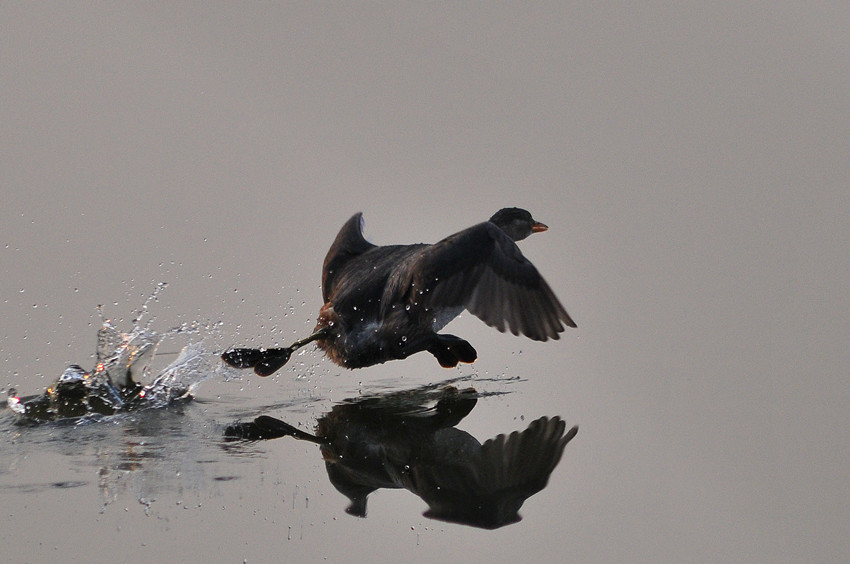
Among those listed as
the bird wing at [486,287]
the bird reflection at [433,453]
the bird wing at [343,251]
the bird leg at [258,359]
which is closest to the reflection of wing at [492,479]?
the bird reflection at [433,453]

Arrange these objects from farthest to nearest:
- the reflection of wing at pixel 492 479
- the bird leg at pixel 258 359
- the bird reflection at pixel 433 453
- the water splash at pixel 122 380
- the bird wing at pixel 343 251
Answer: the bird wing at pixel 343 251 → the bird leg at pixel 258 359 → the water splash at pixel 122 380 → the bird reflection at pixel 433 453 → the reflection of wing at pixel 492 479

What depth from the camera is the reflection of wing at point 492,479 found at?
15.5 feet

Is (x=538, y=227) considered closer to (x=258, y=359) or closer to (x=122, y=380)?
(x=258, y=359)

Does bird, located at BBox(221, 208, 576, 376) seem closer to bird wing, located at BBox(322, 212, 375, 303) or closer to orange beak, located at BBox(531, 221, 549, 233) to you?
bird wing, located at BBox(322, 212, 375, 303)

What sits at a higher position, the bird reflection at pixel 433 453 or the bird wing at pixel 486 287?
the bird wing at pixel 486 287

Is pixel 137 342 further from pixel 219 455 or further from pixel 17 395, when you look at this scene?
pixel 219 455

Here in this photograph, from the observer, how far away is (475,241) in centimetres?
690

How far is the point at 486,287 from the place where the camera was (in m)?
6.92

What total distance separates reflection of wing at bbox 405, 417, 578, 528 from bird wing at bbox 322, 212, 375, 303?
258cm

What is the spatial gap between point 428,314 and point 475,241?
596 millimetres

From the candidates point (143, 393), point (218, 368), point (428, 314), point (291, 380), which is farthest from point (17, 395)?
point (428, 314)

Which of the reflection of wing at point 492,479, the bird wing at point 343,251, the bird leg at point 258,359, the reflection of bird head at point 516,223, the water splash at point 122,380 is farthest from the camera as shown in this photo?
the reflection of bird head at point 516,223

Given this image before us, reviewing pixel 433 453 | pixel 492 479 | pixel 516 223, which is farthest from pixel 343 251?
pixel 492 479

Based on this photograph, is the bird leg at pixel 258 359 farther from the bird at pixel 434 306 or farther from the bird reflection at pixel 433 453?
the bird reflection at pixel 433 453
